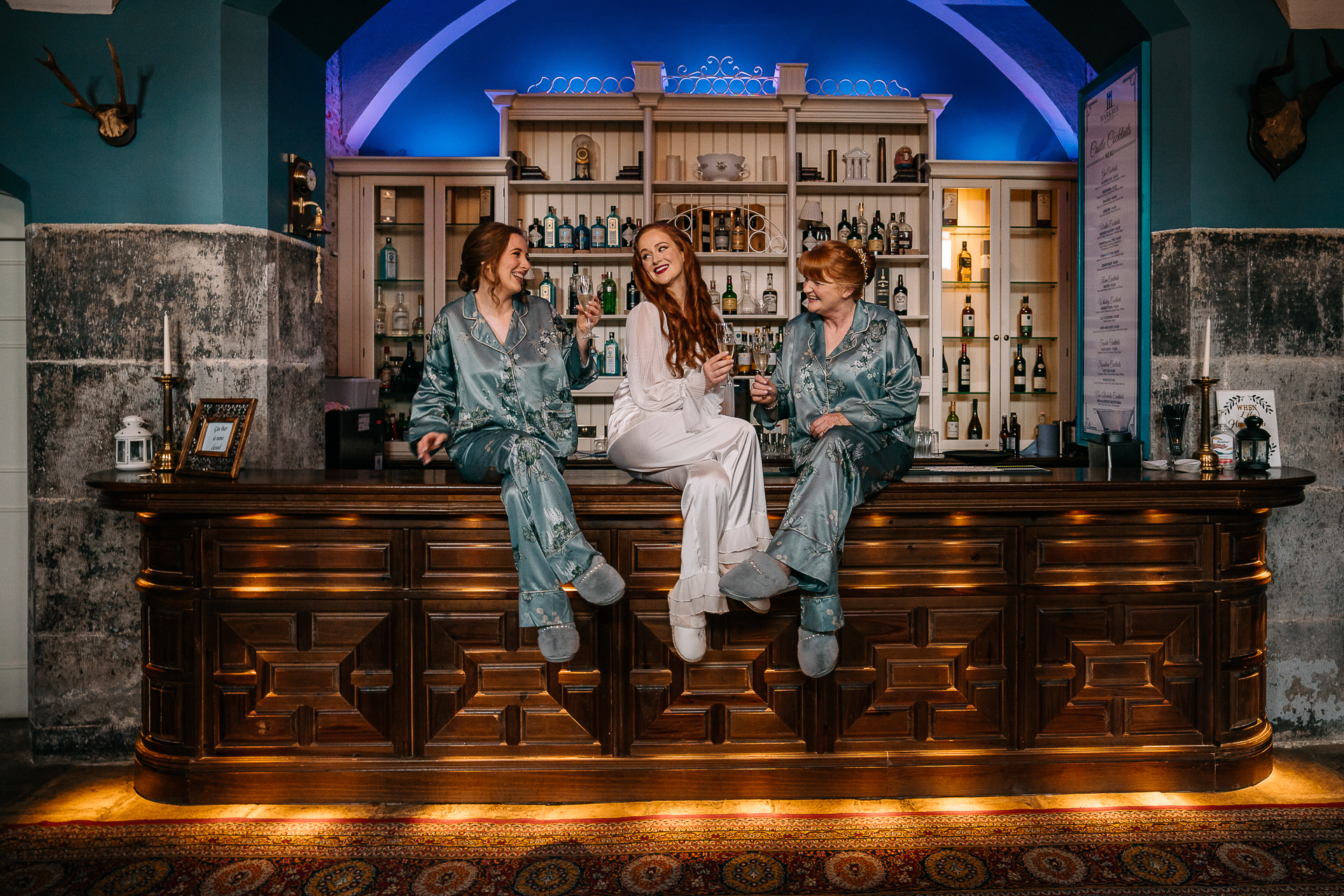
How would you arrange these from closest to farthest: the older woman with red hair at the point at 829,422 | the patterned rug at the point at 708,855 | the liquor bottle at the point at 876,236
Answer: the patterned rug at the point at 708,855
the older woman with red hair at the point at 829,422
the liquor bottle at the point at 876,236

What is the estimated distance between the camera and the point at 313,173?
356cm

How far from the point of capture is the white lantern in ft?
10.2

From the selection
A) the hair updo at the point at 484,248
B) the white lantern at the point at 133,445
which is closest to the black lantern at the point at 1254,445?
the hair updo at the point at 484,248

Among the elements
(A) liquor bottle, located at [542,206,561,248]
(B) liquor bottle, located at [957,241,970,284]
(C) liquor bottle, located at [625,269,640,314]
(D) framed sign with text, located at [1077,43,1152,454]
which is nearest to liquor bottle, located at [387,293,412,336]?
(A) liquor bottle, located at [542,206,561,248]

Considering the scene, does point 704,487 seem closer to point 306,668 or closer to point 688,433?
point 688,433

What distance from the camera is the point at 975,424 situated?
18.1ft

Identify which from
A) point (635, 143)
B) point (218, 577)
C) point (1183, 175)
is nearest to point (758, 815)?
point (218, 577)

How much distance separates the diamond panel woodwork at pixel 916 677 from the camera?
2.79m

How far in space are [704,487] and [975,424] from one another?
350cm

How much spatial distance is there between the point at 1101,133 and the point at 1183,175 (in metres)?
0.58

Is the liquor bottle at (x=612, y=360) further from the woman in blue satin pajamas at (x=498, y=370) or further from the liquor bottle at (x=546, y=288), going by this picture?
the woman in blue satin pajamas at (x=498, y=370)

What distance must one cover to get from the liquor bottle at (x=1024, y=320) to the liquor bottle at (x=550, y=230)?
9.41 ft

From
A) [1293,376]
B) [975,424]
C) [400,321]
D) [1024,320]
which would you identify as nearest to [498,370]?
[400,321]

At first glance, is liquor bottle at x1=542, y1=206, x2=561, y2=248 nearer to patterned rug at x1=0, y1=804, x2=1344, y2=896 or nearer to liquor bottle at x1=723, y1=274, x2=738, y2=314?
liquor bottle at x1=723, y1=274, x2=738, y2=314
